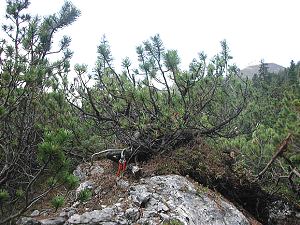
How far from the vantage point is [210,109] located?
800 centimetres

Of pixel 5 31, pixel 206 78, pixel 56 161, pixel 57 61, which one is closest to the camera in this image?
pixel 56 161

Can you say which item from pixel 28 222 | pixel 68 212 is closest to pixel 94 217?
pixel 68 212

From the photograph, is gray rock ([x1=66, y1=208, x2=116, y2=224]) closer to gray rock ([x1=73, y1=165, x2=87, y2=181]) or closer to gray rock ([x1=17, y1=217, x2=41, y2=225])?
gray rock ([x1=17, y1=217, x2=41, y2=225])

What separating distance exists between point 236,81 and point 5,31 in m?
5.03

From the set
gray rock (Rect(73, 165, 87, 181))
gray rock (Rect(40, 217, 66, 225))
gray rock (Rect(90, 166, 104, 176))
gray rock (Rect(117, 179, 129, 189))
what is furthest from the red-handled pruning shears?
gray rock (Rect(40, 217, 66, 225))

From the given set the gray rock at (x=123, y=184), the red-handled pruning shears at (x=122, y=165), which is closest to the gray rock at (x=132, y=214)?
the gray rock at (x=123, y=184)

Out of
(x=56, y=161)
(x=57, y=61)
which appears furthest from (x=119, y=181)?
(x=56, y=161)

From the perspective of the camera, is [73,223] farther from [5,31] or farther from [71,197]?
[5,31]

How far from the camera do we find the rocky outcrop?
5.18 meters

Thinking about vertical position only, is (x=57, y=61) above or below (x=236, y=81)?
above

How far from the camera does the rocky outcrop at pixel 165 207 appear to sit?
5.18 meters

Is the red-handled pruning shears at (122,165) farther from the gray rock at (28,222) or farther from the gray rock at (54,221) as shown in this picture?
the gray rock at (28,222)

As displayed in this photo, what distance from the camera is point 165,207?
5.48 m

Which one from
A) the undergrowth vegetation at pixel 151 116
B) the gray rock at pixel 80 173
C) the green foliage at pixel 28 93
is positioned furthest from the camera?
the gray rock at pixel 80 173
